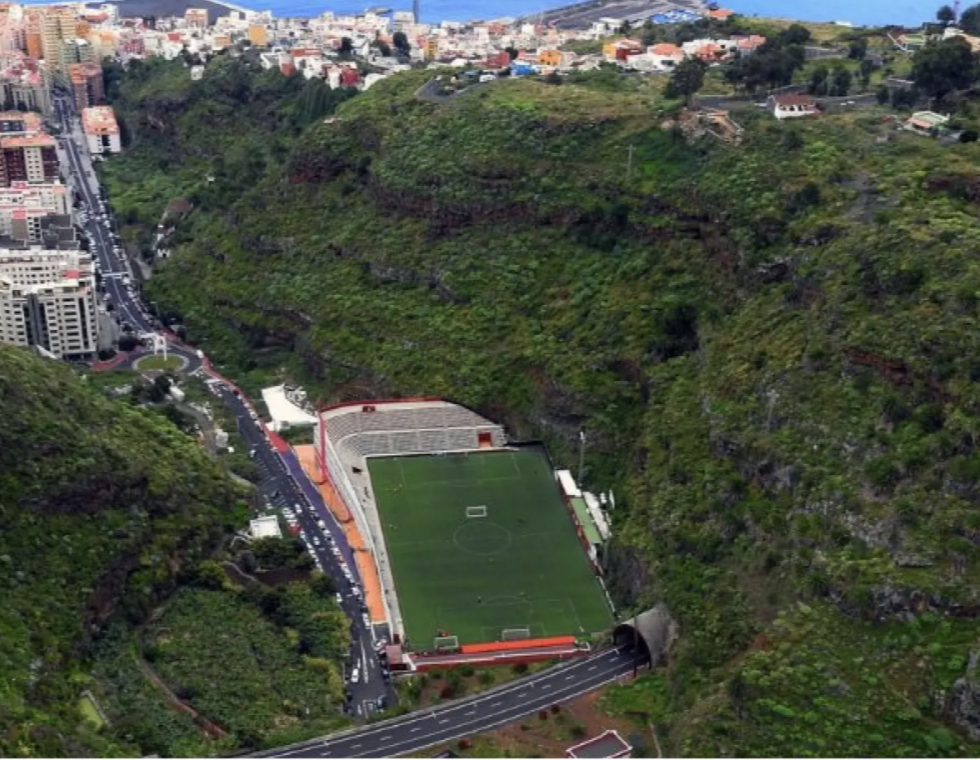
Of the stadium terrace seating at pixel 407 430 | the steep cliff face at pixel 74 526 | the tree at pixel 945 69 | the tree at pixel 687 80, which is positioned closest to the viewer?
the steep cliff face at pixel 74 526

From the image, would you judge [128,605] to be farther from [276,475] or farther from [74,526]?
[276,475]

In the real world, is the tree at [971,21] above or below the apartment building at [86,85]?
above

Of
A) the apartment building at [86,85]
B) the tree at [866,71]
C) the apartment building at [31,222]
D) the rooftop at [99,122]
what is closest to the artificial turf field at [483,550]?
the tree at [866,71]

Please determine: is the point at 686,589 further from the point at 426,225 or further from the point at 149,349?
the point at 149,349

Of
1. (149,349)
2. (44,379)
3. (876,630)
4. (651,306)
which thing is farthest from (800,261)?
(149,349)

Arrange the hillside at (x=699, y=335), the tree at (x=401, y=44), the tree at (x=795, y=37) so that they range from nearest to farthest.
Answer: the hillside at (x=699, y=335) → the tree at (x=795, y=37) → the tree at (x=401, y=44)

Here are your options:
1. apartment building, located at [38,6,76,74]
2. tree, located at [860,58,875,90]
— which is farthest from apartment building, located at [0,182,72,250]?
tree, located at [860,58,875,90]

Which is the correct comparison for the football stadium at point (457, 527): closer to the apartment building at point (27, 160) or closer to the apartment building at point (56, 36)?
the apartment building at point (27, 160)
